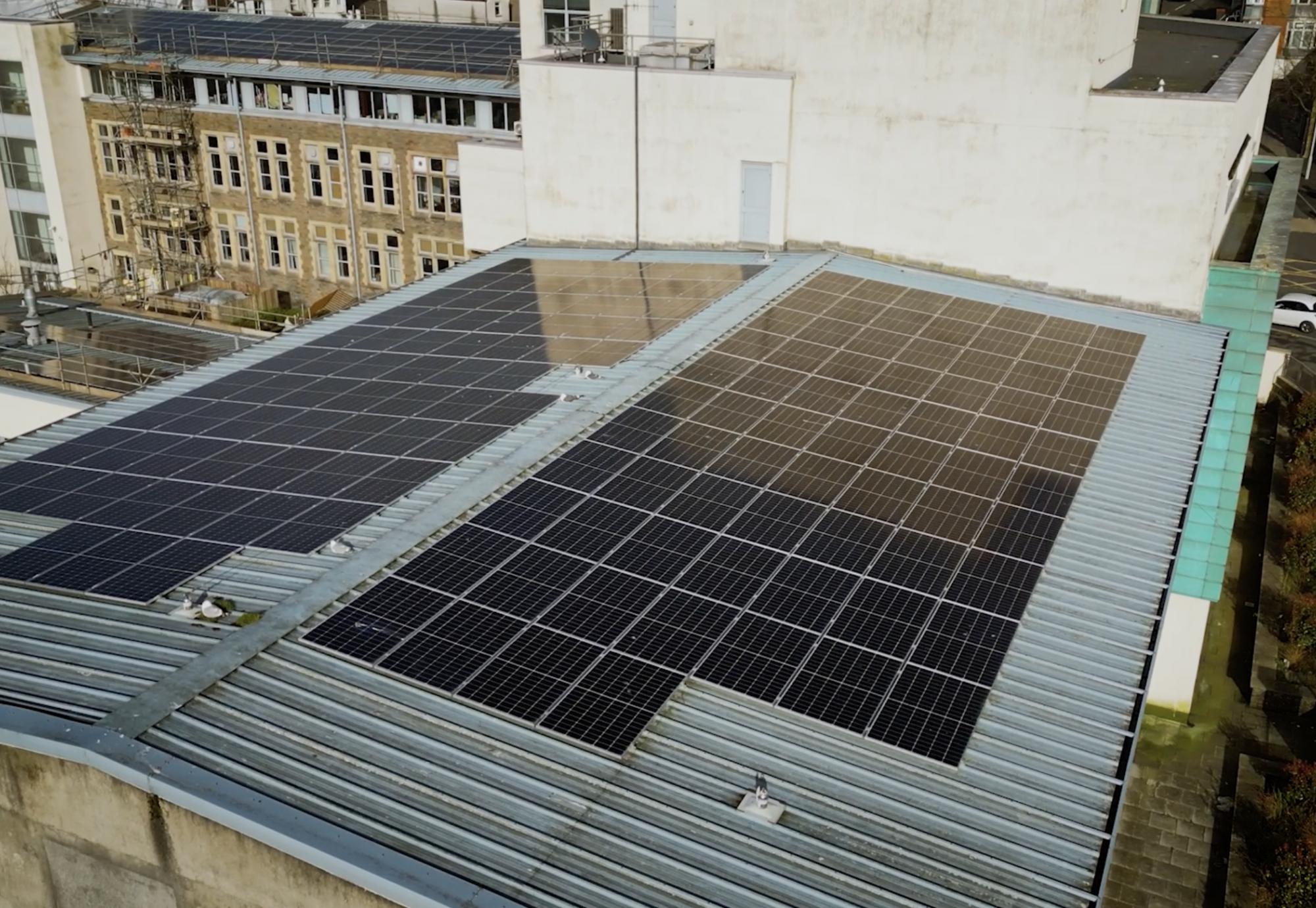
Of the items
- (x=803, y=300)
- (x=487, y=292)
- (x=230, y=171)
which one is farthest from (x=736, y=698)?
(x=230, y=171)

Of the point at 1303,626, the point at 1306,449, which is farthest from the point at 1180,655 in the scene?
the point at 1306,449

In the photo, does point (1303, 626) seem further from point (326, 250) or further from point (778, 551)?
point (326, 250)

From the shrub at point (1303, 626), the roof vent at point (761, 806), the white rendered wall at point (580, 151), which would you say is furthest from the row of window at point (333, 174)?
the roof vent at point (761, 806)

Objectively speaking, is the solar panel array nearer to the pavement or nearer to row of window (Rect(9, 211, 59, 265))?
row of window (Rect(9, 211, 59, 265))

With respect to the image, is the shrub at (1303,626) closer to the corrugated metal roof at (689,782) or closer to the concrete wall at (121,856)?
the corrugated metal roof at (689,782)

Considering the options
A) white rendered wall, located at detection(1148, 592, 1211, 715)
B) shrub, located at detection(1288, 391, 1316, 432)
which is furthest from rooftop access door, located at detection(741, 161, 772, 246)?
shrub, located at detection(1288, 391, 1316, 432)

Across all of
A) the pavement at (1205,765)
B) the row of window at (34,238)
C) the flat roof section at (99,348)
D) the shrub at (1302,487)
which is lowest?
the pavement at (1205,765)
